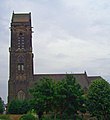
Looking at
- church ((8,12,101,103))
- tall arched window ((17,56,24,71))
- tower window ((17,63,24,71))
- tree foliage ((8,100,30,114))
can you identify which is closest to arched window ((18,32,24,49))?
church ((8,12,101,103))

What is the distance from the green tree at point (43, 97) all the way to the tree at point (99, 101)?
6.62m

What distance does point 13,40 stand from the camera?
94250mm

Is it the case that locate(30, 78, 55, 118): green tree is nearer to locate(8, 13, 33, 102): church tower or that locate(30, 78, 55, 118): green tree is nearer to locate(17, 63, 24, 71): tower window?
locate(8, 13, 33, 102): church tower

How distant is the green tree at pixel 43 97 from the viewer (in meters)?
55.0

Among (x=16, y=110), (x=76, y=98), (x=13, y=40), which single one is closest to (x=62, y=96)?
(x=76, y=98)

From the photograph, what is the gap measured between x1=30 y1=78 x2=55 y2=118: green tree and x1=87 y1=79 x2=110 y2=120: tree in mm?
6622

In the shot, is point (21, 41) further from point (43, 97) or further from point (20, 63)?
point (43, 97)

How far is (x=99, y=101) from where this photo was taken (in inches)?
2232

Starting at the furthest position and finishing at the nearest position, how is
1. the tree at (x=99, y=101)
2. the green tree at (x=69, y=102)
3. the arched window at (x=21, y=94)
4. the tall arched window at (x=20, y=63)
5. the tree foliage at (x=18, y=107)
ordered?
1. the tall arched window at (x=20, y=63)
2. the arched window at (x=21, y=94)
3. the tree foliage at (x=18, y=107)
4. the green tree at (x=69, y=102)
5. the tree at (x=99, y=101)

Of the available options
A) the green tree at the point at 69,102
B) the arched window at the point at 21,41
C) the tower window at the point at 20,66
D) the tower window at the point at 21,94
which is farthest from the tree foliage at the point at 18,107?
the green tree at the point at 69,102

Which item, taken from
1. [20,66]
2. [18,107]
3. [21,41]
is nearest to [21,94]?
[20,66]

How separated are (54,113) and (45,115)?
10.1ft

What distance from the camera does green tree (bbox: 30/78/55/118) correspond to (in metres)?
55.0

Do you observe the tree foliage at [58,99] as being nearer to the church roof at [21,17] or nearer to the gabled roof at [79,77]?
the gabled roof at [79,77]
